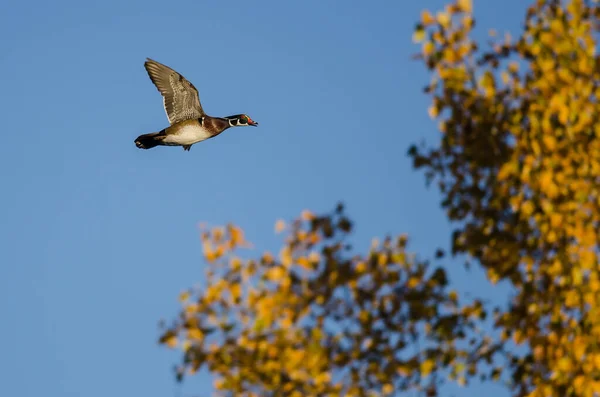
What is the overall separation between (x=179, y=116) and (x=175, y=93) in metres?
0.64

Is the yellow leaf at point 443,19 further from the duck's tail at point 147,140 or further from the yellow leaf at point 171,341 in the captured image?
the duck's tail at point 147,140

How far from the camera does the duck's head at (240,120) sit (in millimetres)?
30797

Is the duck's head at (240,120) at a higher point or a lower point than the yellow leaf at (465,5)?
higher

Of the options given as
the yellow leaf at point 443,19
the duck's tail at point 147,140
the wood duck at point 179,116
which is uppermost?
the wood duck at point 179,116

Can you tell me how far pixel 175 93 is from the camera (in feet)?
94.4

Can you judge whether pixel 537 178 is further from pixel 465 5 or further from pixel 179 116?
pixel 179 116

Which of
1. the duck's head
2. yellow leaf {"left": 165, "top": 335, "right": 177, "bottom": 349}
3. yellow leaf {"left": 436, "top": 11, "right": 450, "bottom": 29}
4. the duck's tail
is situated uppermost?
the duck's head

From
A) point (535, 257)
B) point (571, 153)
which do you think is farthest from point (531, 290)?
point (571, 153)

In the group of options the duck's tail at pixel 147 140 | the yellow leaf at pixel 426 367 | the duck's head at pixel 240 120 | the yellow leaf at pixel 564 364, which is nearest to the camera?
the yellow leaf at pixel 564 364

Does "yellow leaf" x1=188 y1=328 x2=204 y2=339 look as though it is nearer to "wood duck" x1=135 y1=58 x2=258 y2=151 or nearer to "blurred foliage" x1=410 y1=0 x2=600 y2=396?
"blurred foliage" x1=410 y1=0 x2=600 y2=396

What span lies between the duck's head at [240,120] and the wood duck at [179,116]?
5.47 feet

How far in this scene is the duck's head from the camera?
30.8 metres

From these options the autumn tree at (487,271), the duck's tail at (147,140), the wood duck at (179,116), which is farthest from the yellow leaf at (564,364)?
the duck's tail at (147,140)

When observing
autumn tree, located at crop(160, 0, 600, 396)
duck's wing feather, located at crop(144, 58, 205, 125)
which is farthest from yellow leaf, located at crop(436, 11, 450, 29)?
duck's wing feather, located at crop(144, 58, 205, 125)
